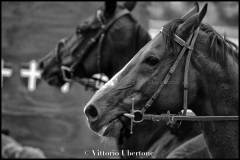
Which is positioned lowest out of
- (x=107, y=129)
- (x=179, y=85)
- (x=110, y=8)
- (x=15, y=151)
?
(x=15, y=151)

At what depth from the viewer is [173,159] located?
12.9ft

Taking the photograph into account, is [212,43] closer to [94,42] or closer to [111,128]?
[111,128]

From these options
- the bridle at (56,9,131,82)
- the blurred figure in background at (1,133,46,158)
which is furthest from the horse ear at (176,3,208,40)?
the blurred figure in background at (1,133,46,158)

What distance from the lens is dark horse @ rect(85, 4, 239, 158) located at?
288 centimetres

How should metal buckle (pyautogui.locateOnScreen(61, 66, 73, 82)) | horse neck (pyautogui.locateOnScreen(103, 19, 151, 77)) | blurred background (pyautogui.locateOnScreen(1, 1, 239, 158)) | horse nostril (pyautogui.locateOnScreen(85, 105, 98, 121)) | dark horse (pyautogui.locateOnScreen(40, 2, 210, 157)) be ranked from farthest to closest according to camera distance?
1. blurred background (pyautogui.locateOnScreen(1, 1, 239, 158))
2. metal buckle (pyautogui.locateOnScreen(61, 66, 73, 82))
3. horse neck (pyautogui.locateOnScreen(103, 19, 151, 77))
4. dark horse (pyautogui.locateOnScreen(40, 2, 210, 157))
5. horse nostril (pyautogui.locateOnScreen(85, 105, 98, 121))

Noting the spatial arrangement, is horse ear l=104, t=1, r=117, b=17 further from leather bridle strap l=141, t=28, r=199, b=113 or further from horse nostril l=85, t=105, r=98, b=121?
horse nostril l=85, t=105, r=98, b=121

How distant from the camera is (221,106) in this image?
9.95ft

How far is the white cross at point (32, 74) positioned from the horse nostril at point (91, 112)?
472cm

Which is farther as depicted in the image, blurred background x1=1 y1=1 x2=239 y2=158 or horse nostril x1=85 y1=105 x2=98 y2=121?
blurred background x1=1 y1=1 x2=239 y2=158

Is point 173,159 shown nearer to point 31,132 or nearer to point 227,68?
point 227,68

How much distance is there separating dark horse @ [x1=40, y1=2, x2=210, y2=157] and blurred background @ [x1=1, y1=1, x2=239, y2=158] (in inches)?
87.4

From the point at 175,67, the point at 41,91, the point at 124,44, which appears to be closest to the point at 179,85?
the point at 175,67

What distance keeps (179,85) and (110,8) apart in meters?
1.92

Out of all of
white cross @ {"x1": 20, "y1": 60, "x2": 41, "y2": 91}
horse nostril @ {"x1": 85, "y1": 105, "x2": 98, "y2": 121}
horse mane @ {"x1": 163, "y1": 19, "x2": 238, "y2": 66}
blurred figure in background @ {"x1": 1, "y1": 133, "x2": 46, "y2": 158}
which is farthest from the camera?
white cross @ {"x1": 20, "y1": 60, "x2": 41, "y2": 91}
